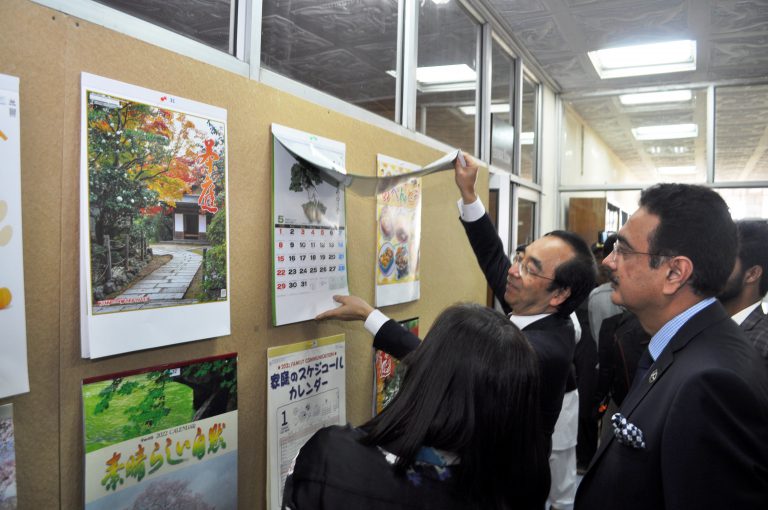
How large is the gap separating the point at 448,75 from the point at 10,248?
239cm

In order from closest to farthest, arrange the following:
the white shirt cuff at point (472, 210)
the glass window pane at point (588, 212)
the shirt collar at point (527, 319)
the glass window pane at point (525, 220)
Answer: the shirt collar at point (527, 319) < the white shirt cuff at point (472, 210) < the glass window pane at point (525, 220) < the glass window pane at point (588, 212)

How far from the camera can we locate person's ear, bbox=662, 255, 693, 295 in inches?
42.9

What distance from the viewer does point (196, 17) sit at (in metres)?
1.27

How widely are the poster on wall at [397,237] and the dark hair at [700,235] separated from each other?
85cm

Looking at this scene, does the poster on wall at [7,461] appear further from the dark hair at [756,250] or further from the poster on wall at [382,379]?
the dark hair at [756,250]

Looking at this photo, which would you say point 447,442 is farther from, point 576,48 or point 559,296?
point 576,48

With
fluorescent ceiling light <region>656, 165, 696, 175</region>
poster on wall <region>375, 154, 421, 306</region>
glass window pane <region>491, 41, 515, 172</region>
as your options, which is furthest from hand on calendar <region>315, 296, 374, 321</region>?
fluorescent ceiling light <region>656, 165, 696, 175</region>

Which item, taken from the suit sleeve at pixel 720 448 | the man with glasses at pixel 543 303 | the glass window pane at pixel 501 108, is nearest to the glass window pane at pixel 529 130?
the glass window pane at pixel 501 108

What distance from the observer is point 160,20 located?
1.13 meters

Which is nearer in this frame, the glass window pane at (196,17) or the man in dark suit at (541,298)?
the glass window pane at (196,17)

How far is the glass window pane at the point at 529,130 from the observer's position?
4063 millimetres

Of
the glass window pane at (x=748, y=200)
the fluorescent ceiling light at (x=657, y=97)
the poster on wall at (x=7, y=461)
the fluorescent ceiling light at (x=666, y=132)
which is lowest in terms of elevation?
the poster on wall at (x=7, y=461)

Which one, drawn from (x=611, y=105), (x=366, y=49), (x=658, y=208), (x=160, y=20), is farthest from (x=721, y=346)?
(x=611, y=105)

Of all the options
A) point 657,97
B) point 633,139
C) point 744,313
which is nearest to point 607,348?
point 744,313
